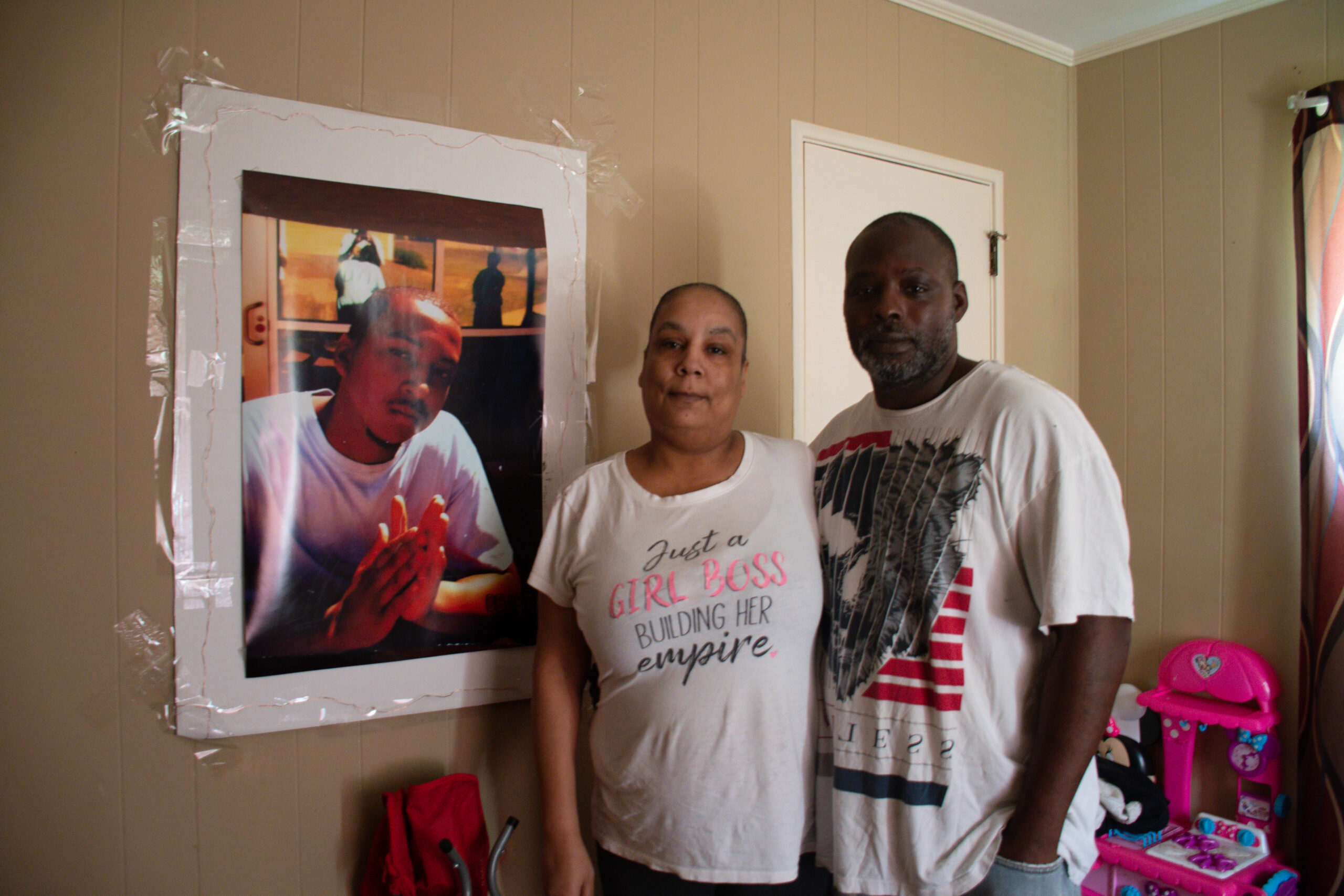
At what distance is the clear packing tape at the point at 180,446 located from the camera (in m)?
1.25

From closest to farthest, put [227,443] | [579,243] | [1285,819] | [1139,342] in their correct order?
[227,443]
[579,243]
[1285,819]
[1139,342]

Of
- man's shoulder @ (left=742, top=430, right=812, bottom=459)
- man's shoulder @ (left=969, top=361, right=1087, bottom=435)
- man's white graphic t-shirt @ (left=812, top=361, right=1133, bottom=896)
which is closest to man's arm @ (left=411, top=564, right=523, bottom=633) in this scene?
man's shoulder @ (left=742, top=430, right=812, bottom=459)

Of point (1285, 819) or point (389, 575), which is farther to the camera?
point (1285, 819)

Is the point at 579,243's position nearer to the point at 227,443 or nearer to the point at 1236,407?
the point at 227,443

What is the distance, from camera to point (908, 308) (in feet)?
3.93

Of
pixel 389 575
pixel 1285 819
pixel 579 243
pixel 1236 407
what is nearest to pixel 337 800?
pixel 389 575

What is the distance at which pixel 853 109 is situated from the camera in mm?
2008

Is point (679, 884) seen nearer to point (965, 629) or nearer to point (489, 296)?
point (965, 629)

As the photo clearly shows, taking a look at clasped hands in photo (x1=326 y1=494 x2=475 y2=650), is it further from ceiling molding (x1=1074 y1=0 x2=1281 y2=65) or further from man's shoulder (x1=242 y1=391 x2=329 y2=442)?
ceiling molding (x1=1074 y1=0 x2=1281 y2=65)

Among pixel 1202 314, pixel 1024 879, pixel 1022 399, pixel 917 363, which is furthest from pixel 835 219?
pixel 1024 879

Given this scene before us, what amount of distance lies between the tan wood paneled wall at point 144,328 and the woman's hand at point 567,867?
0.30 meters

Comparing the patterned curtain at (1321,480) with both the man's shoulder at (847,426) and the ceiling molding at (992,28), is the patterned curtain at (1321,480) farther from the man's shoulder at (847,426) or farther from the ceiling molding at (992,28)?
the man's shoulder at (847,426)

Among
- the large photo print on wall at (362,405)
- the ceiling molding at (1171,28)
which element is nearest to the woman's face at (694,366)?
the large photo print on wall at (362,405)

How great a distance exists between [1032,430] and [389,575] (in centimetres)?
108
